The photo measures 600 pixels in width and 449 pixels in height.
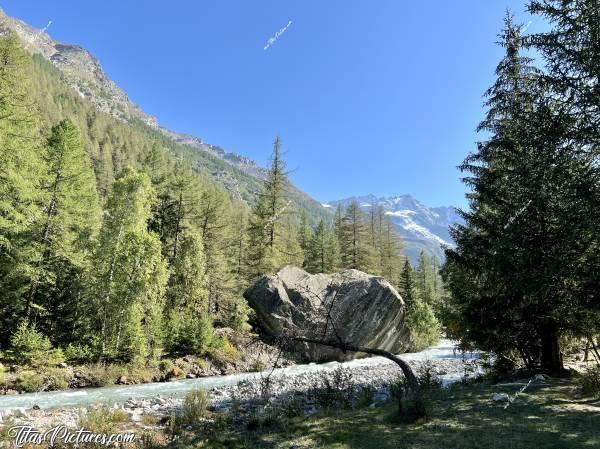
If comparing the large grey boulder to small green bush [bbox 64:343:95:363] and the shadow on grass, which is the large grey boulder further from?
the shadow on grass

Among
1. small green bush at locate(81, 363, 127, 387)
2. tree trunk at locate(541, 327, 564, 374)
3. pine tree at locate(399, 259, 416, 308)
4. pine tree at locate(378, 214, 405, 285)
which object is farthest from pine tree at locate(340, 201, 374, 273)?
tree trunk at locate(541, 327, 564, 374)

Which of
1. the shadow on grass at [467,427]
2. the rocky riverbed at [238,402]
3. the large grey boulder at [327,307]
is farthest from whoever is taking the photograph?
the large grey boulder at [327,307]

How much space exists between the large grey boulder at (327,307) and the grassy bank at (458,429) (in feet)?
56.9

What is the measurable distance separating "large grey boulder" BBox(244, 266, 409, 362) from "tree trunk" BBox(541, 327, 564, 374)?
590 inches

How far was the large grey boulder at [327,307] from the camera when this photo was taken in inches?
1091

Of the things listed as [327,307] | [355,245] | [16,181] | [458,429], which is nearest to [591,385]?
[458,429]

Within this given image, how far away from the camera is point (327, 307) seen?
27.7 metres

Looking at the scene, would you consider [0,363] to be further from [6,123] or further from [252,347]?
[252,347]

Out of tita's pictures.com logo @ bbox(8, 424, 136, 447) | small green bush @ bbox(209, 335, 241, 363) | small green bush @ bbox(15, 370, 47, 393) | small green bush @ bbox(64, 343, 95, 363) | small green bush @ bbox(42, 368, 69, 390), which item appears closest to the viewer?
tita's pictures.com logo @ bbox(8, 424, 136, 447)

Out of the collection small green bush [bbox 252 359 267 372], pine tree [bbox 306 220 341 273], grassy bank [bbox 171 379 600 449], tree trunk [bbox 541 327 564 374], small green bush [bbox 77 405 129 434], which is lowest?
small green bush [bbox 252 359 267 372]

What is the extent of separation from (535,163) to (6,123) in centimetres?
2166

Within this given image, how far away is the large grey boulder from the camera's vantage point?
2770cm

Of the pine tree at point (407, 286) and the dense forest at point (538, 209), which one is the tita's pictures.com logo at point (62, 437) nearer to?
the dense forest at point (538, 209)

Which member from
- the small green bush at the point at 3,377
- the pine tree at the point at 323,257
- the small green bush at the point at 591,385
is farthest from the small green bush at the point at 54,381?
the pine tree at the point at 323,257
